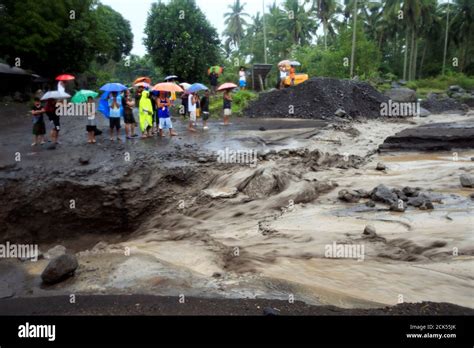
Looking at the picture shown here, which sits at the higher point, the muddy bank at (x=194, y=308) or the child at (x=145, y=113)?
the child at (x=145, y=113)

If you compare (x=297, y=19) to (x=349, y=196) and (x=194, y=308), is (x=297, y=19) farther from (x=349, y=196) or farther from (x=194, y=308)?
(x=194, y=308)

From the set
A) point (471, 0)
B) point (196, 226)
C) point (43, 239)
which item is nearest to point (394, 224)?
point (196, 226)

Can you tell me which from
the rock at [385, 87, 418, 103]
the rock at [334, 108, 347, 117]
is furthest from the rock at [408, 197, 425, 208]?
the rock at [385, 87, 418, 103]

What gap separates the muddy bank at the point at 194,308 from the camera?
13.8 ft

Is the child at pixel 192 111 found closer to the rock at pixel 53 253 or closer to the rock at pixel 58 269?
the rock at pixel 53 253

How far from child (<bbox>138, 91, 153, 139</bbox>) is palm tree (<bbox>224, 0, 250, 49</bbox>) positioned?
1904 inches

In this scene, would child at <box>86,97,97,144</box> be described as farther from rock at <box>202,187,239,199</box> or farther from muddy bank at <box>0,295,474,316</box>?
muddy bank at <box>0,295,474,316</box>

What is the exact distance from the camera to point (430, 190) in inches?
380

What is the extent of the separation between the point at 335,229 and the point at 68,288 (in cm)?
427

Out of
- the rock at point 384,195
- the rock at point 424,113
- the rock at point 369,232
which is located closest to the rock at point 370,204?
the rock at point 384,195

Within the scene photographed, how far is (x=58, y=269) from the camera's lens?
599 cm

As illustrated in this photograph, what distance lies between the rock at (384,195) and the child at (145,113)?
6560 mm

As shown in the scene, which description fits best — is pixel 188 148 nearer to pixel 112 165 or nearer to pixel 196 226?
pixel 112 165

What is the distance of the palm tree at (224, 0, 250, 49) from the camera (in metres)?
57.5
